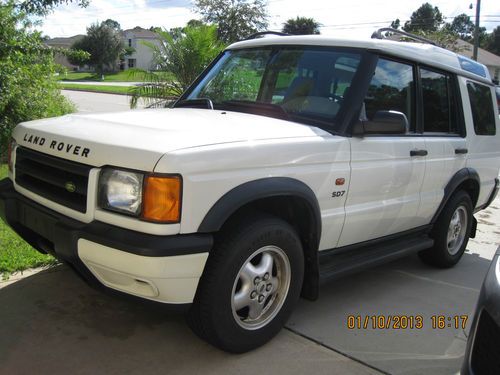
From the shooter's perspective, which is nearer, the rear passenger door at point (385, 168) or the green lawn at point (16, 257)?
→ the rear passenger door at point (385, 168)

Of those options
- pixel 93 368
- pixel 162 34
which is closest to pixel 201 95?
pixel 93 368

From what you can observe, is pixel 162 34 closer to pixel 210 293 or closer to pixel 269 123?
pixel 269 123

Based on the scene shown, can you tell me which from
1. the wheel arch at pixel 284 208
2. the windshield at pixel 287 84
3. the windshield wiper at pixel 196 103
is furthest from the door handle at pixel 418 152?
the windshield wiper at pixel 196 103

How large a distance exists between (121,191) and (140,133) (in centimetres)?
37

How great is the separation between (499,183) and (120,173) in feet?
15.5

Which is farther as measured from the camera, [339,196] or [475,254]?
[475,254]

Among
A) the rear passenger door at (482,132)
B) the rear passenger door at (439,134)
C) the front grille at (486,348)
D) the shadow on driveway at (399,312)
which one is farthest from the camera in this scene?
the rear passenger door at (482,132)

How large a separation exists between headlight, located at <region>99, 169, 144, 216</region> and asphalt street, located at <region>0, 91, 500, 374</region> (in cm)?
54

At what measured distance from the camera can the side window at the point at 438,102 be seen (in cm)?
437

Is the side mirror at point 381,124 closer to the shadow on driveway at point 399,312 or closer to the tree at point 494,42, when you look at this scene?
the shadow on driveway at point 399,312

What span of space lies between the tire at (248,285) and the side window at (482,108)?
2.95m

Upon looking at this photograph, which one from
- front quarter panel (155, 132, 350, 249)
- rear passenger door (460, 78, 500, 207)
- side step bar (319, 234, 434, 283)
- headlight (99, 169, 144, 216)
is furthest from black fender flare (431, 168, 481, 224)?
headlight (99, 169, 144, 216)

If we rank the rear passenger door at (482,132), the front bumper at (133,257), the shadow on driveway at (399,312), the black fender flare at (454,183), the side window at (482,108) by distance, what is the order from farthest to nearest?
1. the side window at (482,108)
2. the rear passenger door at (482,132)
3. the black fender flare at (454,183)
4. the shadow on driveway at (399,312)
5. the front bumper at (133,257)

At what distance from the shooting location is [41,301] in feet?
12.0
